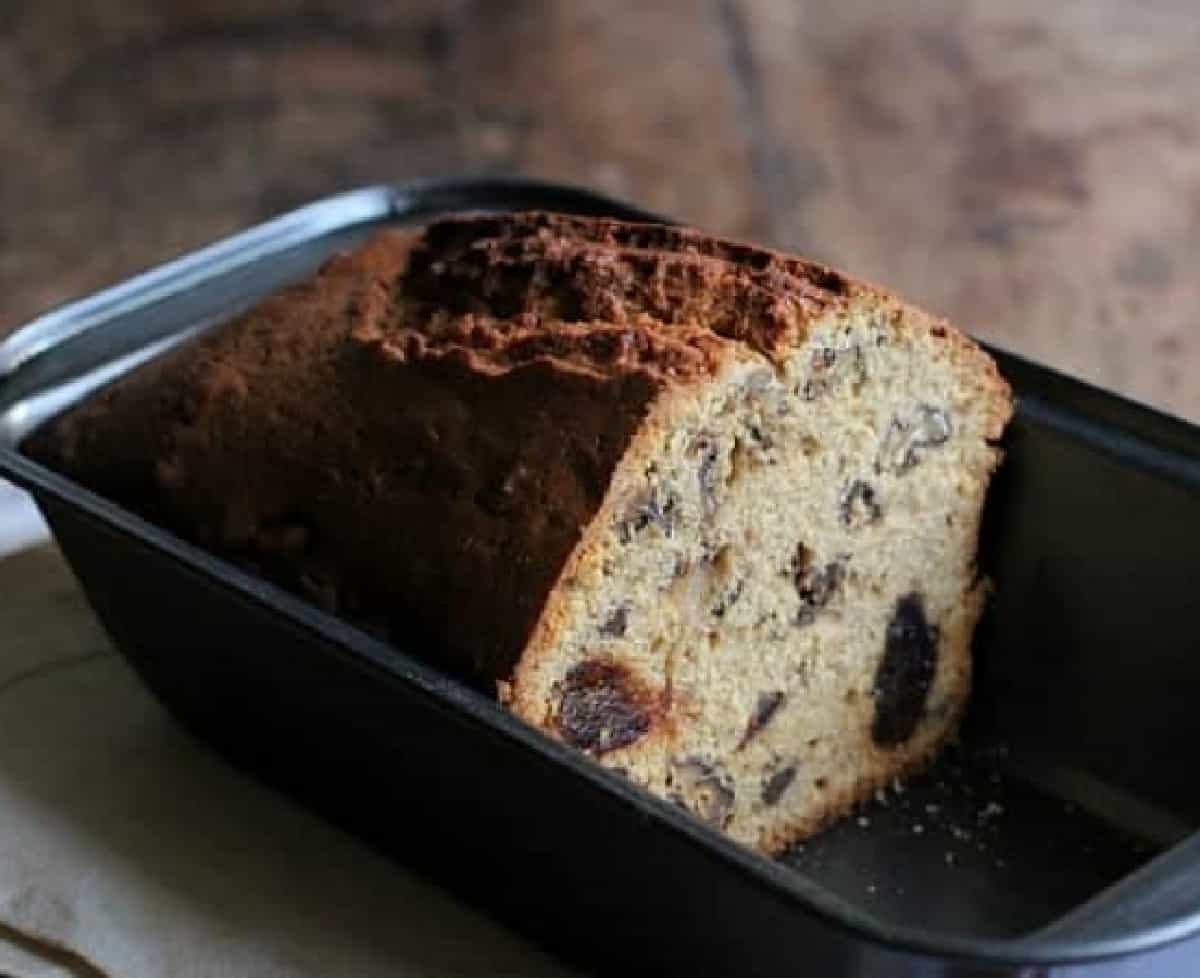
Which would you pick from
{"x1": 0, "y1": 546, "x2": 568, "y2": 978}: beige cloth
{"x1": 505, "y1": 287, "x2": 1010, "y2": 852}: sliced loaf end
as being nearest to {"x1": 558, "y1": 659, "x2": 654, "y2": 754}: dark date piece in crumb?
{"x1": 505, "y1": 287, "x2": 1010, "y2": 852}: sliced loaf end

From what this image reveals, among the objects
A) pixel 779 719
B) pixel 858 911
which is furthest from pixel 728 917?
pixel 779 719

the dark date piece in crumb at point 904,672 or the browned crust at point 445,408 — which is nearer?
the browned crust at point 445,408

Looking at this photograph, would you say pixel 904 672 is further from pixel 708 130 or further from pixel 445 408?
pixel 708 130

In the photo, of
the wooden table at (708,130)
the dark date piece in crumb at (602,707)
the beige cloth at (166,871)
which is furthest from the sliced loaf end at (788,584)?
the wooden table at (708,130)

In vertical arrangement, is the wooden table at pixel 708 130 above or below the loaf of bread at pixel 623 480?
above

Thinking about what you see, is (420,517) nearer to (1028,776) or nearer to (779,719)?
(779,719)

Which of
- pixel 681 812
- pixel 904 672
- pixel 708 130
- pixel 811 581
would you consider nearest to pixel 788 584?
pixel 811 581

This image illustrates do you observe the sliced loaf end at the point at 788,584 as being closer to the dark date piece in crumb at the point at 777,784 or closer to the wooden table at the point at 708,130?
the dark date piece in crumb at the point at 777,784
